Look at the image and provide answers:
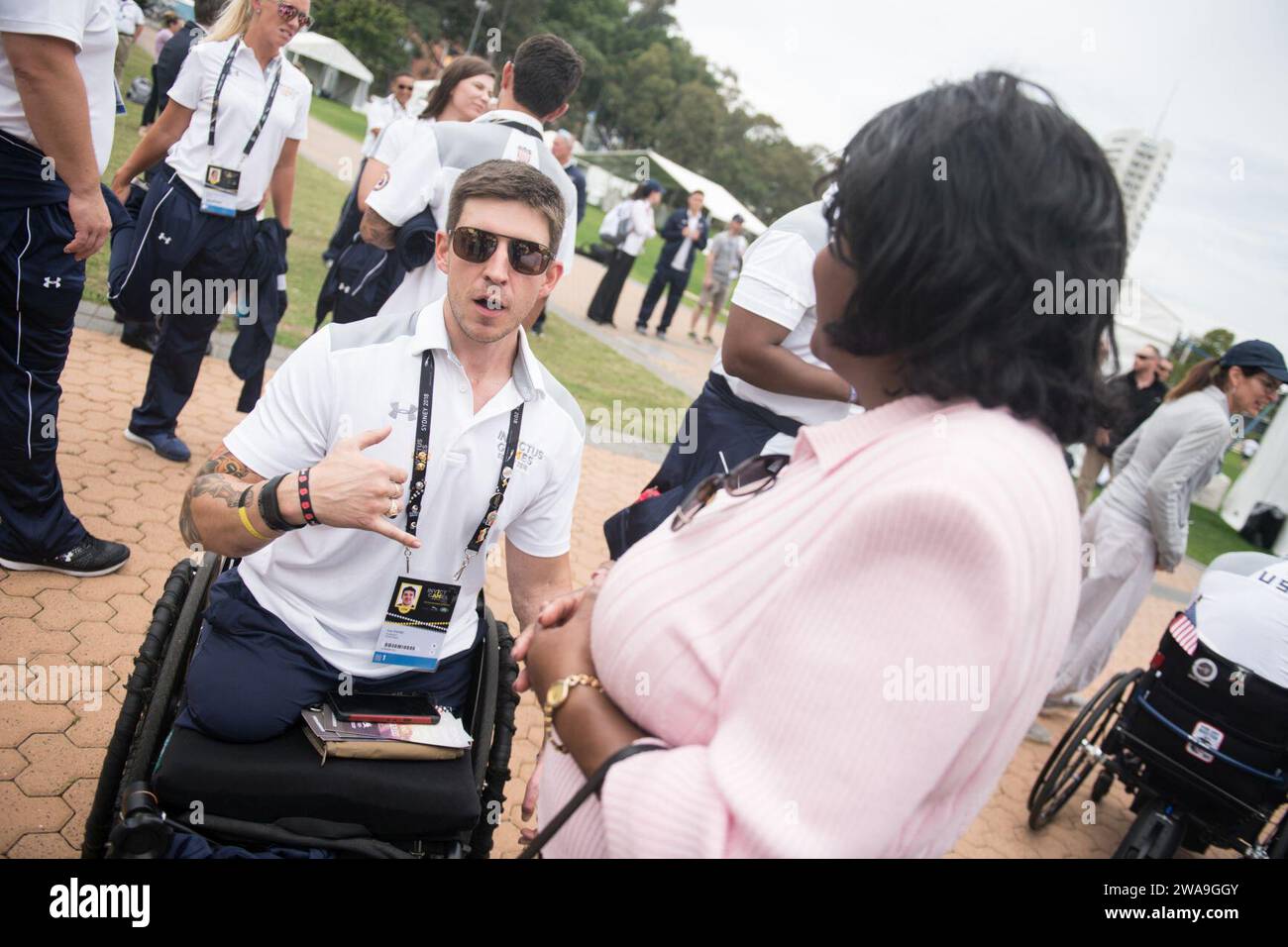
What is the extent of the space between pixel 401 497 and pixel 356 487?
136 mm

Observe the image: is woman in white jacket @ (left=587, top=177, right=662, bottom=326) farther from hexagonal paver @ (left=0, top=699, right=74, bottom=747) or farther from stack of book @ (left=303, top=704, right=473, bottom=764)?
stack of book @ (left=303, top=704, right=473, bottom=764)

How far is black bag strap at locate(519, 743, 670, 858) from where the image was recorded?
119cm

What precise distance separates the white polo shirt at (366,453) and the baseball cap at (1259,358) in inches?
164

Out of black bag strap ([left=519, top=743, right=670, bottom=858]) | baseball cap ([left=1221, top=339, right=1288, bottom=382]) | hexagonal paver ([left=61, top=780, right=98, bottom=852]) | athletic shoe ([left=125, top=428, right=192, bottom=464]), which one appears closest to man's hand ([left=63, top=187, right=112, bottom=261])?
hexagonal paver ([left=61, top=780, right=98, bottom=852])

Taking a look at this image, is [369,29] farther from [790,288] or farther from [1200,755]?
[1200,755]

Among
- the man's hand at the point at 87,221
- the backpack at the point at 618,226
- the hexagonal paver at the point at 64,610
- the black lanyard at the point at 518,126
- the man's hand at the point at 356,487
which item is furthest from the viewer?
the backpack at the point at 618,226

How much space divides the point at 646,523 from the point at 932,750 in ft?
5.90

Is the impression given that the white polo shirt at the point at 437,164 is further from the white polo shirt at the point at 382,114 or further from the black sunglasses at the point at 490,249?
the white polo shirt at the point at 382,114

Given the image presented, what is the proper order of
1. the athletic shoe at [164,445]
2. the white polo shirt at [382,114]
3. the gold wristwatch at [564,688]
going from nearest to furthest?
the gold wristwatch at [564,688] < the athletic shoe at [164,445] < the white polo shirt at [382,114]

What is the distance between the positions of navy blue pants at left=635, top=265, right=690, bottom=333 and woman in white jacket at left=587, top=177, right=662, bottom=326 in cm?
75

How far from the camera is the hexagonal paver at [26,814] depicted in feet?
8.18

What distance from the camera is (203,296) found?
4473 millimetres

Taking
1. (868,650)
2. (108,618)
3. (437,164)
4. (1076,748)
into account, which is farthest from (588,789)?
(1076,748)

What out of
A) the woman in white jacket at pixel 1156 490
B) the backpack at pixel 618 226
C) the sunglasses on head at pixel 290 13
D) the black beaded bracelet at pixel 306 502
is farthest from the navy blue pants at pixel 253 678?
the backpack at pixel 618 226
